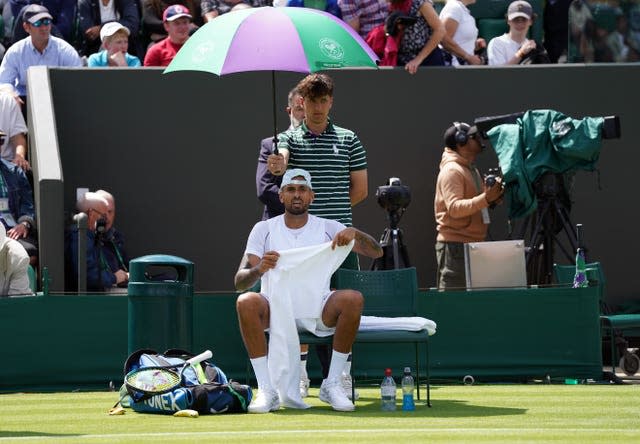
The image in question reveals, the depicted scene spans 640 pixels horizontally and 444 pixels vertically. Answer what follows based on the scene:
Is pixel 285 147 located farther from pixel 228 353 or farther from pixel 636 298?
pixel 636 298

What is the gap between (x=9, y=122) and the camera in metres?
14.2

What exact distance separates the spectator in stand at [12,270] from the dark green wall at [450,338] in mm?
407

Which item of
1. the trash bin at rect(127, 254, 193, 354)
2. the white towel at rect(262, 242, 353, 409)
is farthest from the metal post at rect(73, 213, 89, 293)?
the white towel at rect(262, 242, 353, 409)

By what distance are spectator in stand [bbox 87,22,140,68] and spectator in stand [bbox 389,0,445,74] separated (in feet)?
8.79

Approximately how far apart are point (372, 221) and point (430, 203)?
2.07 feet

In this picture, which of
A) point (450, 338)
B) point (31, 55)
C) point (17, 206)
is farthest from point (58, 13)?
point (450, 338)

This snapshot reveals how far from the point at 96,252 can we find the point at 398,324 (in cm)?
427

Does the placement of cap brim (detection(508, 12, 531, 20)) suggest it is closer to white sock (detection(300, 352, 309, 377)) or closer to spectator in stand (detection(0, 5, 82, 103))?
spectator in stand (detection(0, 5, 82, 103))

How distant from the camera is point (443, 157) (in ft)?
46.3

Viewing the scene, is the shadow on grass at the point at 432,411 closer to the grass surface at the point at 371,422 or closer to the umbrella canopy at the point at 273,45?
the grass surface at the point at 371,422

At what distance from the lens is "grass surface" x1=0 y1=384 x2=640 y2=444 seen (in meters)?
8.31

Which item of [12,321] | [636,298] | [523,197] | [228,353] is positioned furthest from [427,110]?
[12,321]

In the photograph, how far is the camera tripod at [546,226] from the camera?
13.8 meters

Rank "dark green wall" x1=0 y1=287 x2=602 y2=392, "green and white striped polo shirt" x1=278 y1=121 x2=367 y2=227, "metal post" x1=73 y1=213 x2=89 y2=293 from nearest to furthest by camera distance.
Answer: "green and white striped polo shirt" x1=278 y1=121 x2=367 y2=227
"dark green wall" x1=0 y1=287 x2=602 y2=392
"metal post" x1=73 y1=213 x2=89 y2=293
